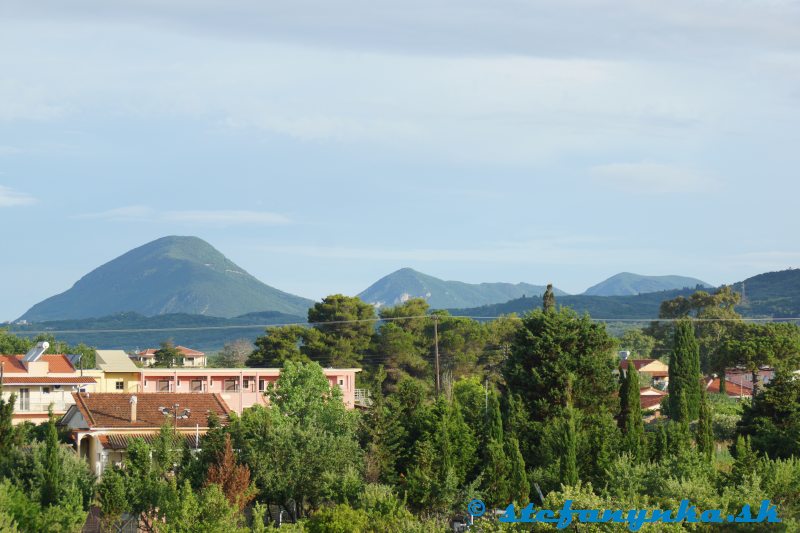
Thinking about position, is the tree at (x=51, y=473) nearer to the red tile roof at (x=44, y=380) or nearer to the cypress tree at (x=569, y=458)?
the cypress tree at (x=569, y=458)

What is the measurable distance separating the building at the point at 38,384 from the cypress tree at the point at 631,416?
3400 centimetres

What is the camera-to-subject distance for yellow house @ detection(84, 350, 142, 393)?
78.0 meters

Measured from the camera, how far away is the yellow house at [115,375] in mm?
78000

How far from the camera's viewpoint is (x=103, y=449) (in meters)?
52.5

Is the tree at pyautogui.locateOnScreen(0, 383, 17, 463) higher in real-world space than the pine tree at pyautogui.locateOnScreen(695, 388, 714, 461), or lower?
higher

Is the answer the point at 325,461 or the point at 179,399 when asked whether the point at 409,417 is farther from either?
the point at 179,399

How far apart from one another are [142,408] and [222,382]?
2534 cm

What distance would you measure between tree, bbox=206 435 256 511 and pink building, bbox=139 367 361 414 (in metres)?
37.6

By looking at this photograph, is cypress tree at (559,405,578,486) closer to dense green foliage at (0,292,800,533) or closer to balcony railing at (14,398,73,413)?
dense green foliage at (0,292,800,533)

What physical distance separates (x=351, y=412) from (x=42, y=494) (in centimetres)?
1440

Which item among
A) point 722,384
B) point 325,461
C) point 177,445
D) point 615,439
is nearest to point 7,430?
point 177,445

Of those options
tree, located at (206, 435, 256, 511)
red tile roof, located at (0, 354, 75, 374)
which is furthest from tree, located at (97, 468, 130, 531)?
red tile roof, located at (0, 354, 75, 374)

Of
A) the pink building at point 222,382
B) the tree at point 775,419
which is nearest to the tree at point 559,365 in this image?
the tree at point 775,419

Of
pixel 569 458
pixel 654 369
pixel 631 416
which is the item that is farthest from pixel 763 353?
pixel 654 369
